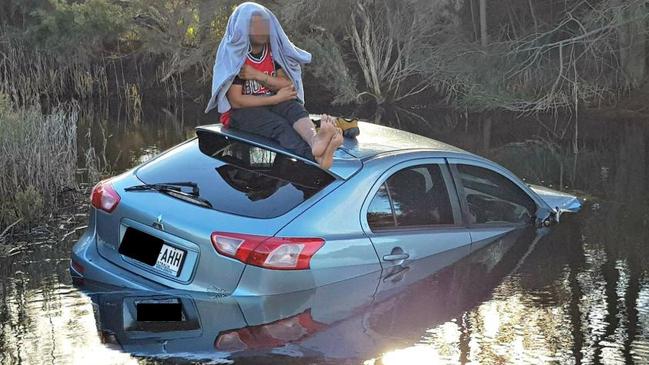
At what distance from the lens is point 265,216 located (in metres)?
5.21

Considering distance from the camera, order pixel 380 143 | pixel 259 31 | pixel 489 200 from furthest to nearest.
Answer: pixel 489 200
pixel 259 31
pixel 380 143

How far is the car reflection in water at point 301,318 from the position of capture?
15.8 ft

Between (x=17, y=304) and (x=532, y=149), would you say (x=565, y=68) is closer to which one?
(x=532, y=149)

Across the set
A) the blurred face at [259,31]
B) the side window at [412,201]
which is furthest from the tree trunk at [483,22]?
the side window at [412,201]

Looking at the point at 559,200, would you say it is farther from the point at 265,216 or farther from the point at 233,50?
the point at 265,216

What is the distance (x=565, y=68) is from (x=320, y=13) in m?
6.69

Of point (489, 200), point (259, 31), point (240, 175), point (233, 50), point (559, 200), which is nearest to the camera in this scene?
point (240, 175)

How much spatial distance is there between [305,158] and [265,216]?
1.92ft

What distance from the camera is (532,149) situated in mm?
14234

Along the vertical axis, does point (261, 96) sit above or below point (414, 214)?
above

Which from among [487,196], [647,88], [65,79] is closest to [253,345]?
[487,196]

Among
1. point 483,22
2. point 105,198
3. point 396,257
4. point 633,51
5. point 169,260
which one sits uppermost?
point 483,22

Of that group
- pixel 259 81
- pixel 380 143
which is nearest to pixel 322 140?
pixel 380 143

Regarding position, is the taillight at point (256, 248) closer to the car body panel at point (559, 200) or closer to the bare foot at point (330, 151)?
the bare foot at point (330, 151)
